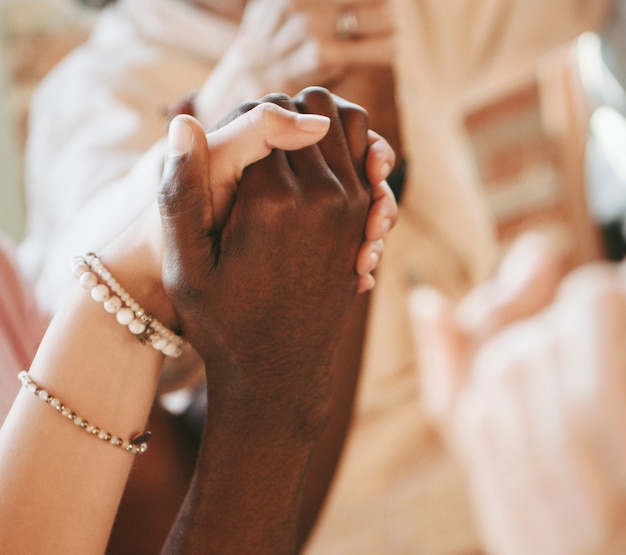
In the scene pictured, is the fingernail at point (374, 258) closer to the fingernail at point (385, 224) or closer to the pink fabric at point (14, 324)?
the fingernail at point (385, 224)

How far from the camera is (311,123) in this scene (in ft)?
0.93

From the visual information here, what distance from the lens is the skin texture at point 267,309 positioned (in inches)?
11.3

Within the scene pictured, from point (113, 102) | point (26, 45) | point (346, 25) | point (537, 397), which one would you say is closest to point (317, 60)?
point (346, 25)

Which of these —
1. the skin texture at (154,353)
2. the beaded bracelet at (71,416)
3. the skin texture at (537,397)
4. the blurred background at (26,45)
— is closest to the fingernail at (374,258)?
the skin texture at (154,353)

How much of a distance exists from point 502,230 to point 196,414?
867 millimetres

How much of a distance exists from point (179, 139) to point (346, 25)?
0.73 ft

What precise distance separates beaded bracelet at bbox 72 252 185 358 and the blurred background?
769 mm

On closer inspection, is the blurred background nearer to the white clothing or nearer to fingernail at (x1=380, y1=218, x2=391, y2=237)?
the white clothing

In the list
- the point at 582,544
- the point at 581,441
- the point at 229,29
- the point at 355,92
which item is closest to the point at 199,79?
the point at 229,29

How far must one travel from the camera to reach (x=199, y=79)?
0.68 m

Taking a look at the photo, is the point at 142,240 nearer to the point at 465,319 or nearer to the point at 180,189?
the point at 180,189

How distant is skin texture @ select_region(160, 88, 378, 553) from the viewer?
0.29m

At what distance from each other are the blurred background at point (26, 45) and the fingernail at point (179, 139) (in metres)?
0.81

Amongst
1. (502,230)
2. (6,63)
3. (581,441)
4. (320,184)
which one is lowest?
(581,441)
